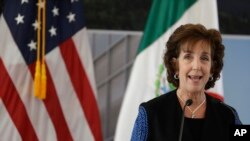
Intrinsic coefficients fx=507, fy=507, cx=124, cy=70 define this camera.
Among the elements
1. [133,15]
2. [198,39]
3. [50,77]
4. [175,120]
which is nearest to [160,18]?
[133,15]

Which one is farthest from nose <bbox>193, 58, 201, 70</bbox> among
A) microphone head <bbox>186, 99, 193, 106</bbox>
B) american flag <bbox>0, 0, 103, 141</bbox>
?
american flag <bbox>0, 0, 103, 141</bbox>

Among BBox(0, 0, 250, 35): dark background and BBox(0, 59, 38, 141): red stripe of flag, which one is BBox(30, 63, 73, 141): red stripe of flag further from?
BBox(0, 0, 250, 35): dark background

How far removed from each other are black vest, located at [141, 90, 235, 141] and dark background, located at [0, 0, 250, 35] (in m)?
1.93

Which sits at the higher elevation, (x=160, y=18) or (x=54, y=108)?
(x=160, y=18)

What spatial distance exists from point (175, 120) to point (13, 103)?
1722 millimetres

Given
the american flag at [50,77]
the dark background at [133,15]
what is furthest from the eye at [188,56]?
the dark background at [133,15]

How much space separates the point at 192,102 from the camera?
182cm

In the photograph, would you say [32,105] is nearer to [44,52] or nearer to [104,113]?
[44,52]

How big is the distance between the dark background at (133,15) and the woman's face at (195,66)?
1.94 m

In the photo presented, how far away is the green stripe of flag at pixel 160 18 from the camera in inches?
134

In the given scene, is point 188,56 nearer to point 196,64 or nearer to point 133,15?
point 196,64

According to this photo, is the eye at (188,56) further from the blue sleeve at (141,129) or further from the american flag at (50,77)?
the american flag at (50,77)

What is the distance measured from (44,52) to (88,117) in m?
0.52

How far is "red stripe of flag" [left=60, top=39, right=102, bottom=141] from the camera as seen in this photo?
335cm
